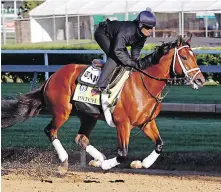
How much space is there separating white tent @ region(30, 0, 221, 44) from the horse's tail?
13.3 m

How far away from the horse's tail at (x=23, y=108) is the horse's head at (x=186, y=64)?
2011mm

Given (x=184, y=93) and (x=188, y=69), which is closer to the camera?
(x=188, y=69)

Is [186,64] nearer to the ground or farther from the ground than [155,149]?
farther from the ground

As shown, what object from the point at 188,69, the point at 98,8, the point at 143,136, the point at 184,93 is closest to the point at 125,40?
the point at 188,69

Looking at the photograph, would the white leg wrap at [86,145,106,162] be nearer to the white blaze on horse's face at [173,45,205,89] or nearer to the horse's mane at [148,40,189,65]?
the horse's mane at [148,40,189,65]

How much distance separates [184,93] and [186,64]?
907 centimetres

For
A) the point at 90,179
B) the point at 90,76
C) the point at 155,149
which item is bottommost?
the point at 90,179

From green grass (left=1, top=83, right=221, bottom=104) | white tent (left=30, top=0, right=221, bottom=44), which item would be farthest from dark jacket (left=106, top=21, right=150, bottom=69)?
white tent (left=30, top=0, right=221, bottom=44)

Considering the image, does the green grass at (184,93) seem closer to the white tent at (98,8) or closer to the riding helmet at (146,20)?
the white tent at (98,8)

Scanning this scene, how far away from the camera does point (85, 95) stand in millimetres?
8062

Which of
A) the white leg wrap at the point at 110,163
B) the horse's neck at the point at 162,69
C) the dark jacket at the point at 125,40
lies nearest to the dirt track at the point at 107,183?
the white leg wrap at the point at 110,163

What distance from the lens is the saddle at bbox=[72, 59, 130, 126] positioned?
25.7ft

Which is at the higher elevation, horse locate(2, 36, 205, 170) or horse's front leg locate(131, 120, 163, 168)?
horse locate(2, 36, 205, 170)

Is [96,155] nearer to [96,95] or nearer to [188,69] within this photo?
[96,95]
